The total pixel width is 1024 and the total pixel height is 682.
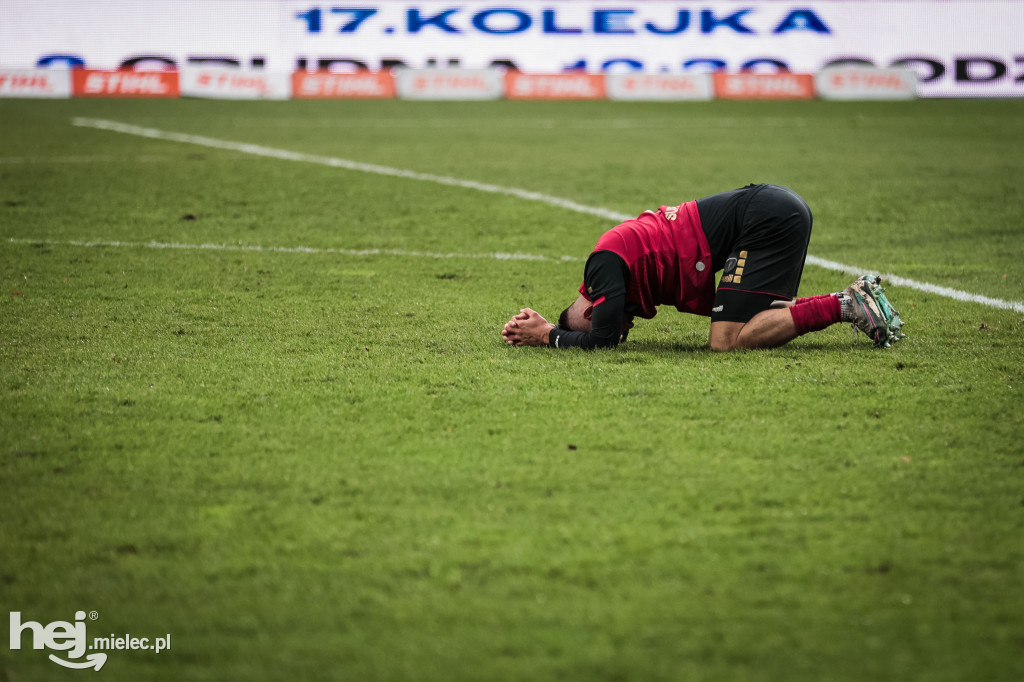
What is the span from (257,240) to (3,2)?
27.6 m

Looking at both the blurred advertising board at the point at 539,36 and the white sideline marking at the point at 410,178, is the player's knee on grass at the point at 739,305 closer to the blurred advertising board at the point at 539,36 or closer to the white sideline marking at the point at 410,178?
the white sideline marking at the point at 410,178

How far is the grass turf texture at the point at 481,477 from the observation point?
7.24ft

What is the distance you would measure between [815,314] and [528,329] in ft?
4.18

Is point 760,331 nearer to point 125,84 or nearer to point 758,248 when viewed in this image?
point 758,248

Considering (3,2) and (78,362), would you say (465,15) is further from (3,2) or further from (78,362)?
(78,362)

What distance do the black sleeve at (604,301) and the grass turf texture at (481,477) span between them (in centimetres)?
9

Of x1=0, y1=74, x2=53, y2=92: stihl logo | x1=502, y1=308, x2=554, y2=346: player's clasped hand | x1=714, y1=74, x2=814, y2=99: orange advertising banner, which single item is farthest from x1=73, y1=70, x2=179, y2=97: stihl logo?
x1=502, y1=308, x2=554, y2=346: player's clasped hand

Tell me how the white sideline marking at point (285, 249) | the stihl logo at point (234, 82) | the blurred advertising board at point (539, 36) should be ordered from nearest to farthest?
the white sideline marking at point (285, 249)
the stihl logo at point (234, 82)
the blurred advertising board at point (539, 36)

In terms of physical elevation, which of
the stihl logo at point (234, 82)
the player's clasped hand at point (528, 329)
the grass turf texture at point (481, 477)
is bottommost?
the grass turf texture at point (481, 477)

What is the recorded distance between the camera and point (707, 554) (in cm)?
254

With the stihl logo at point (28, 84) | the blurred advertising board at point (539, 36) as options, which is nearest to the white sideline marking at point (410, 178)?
the stihl logo at point (28, 84)

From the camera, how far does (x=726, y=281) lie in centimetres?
459

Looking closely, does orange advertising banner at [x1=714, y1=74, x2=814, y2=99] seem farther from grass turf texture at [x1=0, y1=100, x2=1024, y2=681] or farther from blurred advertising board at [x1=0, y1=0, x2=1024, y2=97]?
grass turf texture at [x1=0, y1=100, x2=1024, y2=681]

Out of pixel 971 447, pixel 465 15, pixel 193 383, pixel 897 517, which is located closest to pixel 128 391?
pixel 193 383
